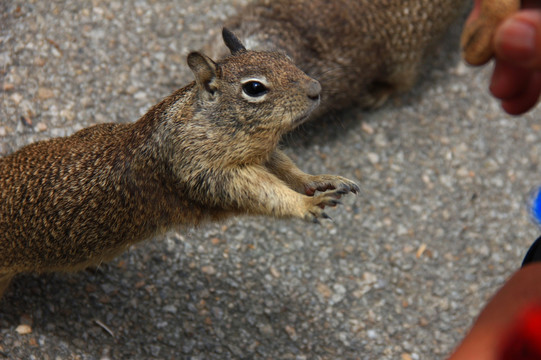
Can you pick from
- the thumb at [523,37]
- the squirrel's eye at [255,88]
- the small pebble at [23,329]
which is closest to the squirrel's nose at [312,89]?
the squirrel's eye at [255,88]

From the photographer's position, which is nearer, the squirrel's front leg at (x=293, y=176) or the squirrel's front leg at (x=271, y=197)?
the squirrel's front leg at (x=271, y=197)

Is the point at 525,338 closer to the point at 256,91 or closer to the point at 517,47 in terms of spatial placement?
the point at 517,47

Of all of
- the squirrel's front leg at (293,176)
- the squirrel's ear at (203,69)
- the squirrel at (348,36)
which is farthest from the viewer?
the squirrel at (348,36)

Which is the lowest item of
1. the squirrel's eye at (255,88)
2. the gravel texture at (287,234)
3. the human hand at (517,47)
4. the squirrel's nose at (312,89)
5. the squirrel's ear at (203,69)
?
the gravel texture at (287,234)

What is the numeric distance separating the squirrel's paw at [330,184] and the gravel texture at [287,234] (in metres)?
0.74

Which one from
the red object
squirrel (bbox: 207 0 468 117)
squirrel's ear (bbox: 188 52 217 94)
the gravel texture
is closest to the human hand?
the red object

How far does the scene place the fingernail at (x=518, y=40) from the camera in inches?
40.6

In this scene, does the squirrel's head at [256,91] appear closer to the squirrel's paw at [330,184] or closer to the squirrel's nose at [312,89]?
the squirrel's nose at [312,89]

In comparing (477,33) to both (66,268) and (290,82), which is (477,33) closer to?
(290,82)

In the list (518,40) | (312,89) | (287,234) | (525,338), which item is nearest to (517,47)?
(518,40)

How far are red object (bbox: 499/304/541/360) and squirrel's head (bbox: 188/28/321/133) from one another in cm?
112

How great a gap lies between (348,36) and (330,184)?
1.51 meters

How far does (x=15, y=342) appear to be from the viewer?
2.59 m

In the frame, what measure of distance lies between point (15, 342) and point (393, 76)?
259cm
